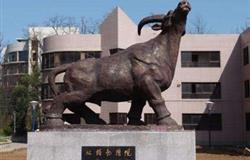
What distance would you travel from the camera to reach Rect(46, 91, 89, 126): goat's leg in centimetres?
973

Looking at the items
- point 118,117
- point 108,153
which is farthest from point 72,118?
point 118,117

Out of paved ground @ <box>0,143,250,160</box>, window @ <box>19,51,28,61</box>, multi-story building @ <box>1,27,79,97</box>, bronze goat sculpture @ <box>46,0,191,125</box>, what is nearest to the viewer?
bronze goat sculpture @ <box>46,0,191,125</box>

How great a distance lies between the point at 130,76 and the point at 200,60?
33.7 metres

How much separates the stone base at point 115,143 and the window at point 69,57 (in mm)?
32348

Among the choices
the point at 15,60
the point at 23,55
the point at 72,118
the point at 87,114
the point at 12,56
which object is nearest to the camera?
the point at 87,114

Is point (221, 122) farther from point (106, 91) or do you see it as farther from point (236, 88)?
point (106, 91)

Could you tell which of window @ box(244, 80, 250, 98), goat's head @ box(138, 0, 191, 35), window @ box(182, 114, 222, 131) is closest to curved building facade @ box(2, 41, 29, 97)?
window @ box(182, 114, 222, 131)

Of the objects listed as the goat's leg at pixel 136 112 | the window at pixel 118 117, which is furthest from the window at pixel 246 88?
the goat's leg at pixel 136 112

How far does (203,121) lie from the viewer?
138 feet

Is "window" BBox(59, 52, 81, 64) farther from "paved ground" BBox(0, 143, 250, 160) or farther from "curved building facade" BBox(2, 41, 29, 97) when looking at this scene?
"curved building facade" BBox(2, 41, 29, 97)

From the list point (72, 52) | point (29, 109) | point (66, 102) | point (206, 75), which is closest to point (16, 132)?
point (29, 109)

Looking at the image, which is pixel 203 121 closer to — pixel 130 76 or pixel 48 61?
pixel 48 61

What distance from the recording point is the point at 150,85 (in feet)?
31.3

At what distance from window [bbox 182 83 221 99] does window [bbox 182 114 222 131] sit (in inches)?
59.7
